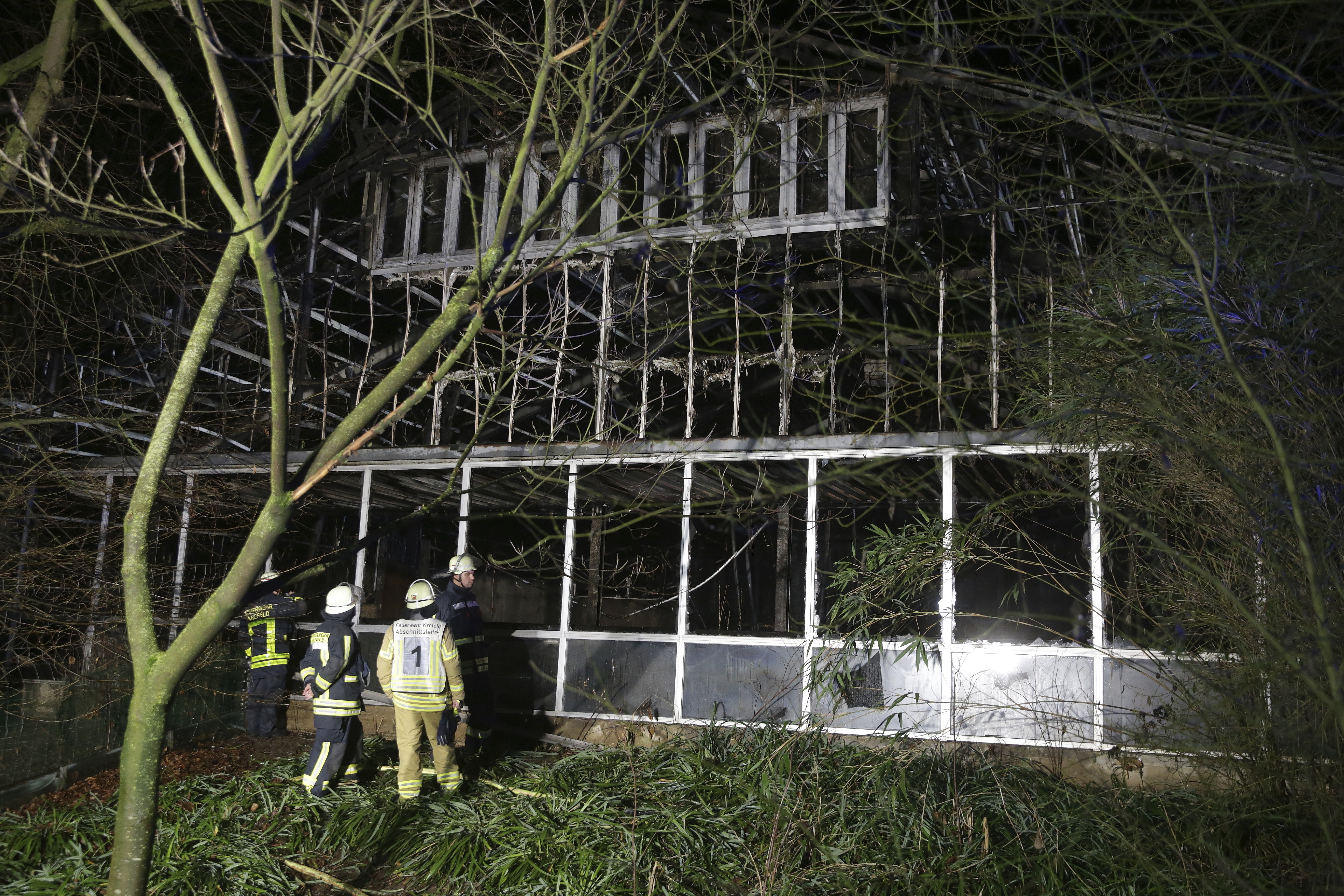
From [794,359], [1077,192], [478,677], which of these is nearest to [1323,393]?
[794,359]

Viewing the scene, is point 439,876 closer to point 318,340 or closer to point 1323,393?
point 1323,393

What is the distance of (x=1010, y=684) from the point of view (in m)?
7.88

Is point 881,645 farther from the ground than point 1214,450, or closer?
closer

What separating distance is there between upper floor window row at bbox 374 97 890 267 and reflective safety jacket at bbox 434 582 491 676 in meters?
3.41

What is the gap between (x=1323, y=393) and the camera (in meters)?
3.02

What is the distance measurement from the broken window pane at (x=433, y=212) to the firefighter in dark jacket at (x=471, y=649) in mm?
4104

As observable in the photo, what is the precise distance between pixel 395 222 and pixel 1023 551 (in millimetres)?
7912

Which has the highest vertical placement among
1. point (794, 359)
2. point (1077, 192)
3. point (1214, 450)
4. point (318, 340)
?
point (1077, 192)

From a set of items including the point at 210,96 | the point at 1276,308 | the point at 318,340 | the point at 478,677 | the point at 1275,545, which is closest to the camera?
the point at 1275,545

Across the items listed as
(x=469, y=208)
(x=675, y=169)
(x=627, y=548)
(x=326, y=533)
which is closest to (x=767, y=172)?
(x=675, y=169)

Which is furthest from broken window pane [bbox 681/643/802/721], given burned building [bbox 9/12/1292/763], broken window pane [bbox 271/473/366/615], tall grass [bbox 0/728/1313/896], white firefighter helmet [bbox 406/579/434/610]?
broken window pane [bbox 271/473/366/615]

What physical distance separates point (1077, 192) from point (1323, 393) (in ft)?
27.9

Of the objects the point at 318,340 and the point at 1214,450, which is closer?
the point at 1214,450

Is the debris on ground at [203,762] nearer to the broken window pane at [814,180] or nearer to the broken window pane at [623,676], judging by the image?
the broken window pane at [623,676]
